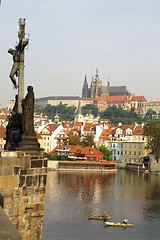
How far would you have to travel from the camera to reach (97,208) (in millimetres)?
35562

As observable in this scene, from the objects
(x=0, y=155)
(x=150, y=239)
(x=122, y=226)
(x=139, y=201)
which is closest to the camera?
(x=0, y=155)

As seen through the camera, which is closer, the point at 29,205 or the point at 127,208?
the point at 29,205

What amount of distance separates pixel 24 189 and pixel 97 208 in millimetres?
28324

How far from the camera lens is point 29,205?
25.7ft

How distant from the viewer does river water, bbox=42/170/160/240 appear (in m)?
26.6

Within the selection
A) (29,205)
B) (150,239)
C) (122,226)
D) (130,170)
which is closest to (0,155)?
(29,205)

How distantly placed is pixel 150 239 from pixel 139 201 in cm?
1420

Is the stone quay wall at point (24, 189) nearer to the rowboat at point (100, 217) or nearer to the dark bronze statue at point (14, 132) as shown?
the dark bronze statue at point (14, 132)

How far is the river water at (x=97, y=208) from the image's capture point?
2656cm

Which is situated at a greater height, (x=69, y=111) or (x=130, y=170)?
(x=69, y=111)

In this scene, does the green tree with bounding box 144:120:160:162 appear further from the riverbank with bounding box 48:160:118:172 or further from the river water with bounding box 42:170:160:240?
the river water with bounding box 42:170:160:240

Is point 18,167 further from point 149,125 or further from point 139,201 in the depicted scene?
point 149,125

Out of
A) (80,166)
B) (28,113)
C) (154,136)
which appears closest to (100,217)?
(28,113)

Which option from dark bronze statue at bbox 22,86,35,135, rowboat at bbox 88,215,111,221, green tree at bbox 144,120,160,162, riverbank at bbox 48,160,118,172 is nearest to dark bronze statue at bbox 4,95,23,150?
dark bronze statue at bbox 22,86,35,135
